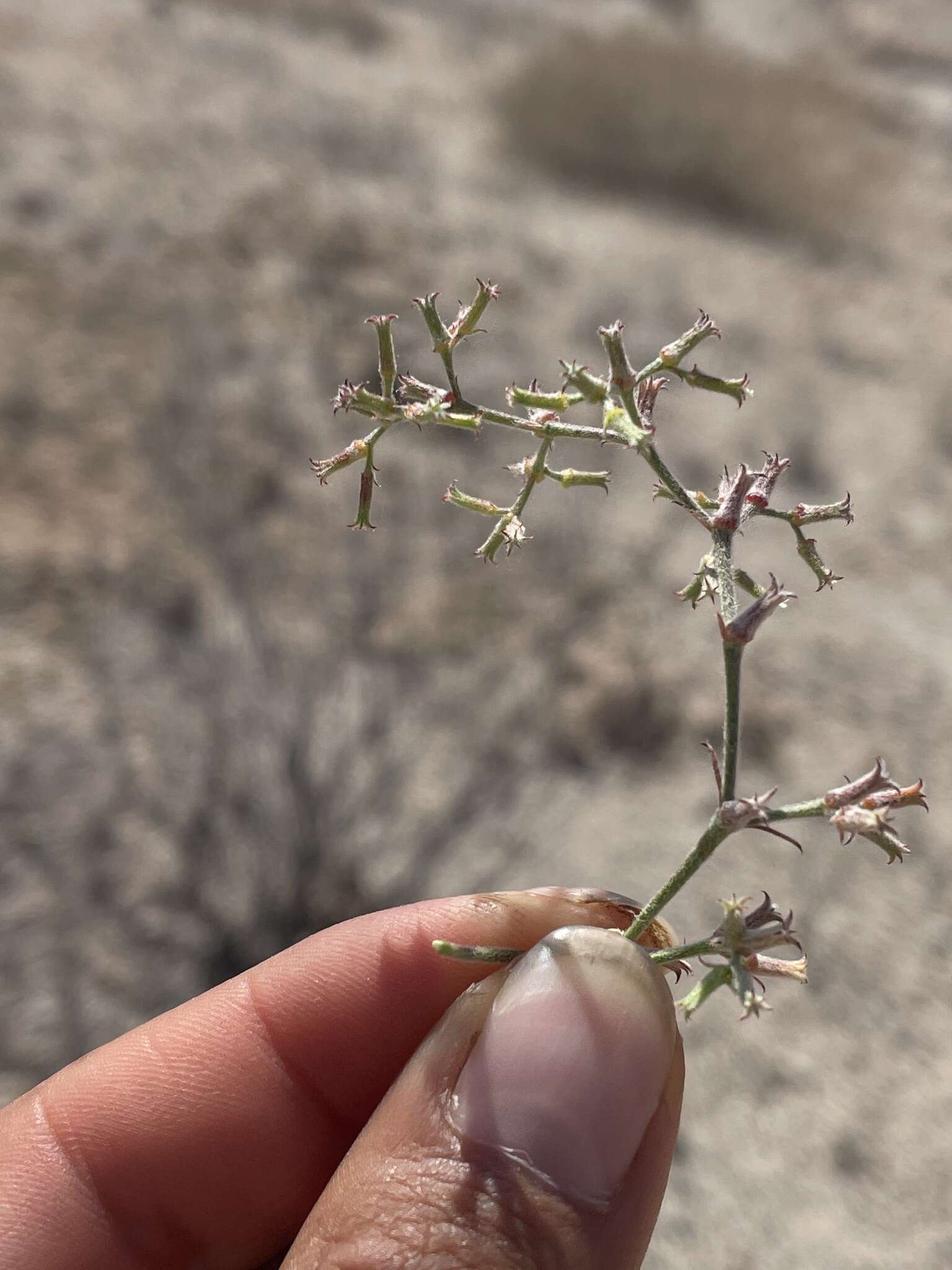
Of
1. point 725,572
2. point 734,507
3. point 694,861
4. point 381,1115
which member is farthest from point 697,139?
point 381,1115

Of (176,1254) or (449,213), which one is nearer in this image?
(176,1254)

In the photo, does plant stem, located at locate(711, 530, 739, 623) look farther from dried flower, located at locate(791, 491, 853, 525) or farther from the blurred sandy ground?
the blurred sandy ground

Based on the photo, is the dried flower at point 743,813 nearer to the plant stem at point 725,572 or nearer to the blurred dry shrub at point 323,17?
the plant stem at point 725,572

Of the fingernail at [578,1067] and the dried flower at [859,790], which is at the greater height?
the dried flower at [859,790]

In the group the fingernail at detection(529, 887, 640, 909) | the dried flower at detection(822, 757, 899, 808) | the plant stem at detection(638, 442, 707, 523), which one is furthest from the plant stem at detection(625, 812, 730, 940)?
the plant stem at detection(638, 442, 707, 523)

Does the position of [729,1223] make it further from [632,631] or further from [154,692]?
[154,692]

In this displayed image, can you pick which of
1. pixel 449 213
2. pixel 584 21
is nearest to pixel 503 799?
pixel 449 213

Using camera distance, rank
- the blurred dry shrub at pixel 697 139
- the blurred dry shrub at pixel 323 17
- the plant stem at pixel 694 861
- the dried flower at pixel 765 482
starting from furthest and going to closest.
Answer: the blurred dry shrub at pixel 323 17 → the blurred dry shrub at pixel 697 139 → the dried flower at pixel 765 482 → the plant stem at pixel 694 861

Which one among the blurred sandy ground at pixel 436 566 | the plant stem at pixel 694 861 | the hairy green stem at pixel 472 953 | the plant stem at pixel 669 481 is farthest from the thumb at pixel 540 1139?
the blurred sandy ground at pixel 436 566
